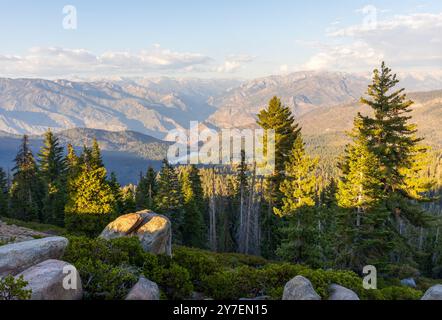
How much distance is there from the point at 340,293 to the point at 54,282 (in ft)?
26.5

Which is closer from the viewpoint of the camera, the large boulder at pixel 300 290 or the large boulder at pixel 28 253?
the large boulder at pixel 300 290

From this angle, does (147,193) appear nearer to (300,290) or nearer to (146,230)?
(146,230)

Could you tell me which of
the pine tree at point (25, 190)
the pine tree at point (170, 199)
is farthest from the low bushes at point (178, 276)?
the pine tree at point (25, 190)

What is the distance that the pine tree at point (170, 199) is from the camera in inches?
1623

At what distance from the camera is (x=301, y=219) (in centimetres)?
2327

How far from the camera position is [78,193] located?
2864 cm

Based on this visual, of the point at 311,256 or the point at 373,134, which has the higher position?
the point at 373,134

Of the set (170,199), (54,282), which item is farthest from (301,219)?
(170,199)

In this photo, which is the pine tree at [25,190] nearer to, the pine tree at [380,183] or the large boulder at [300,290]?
the pine tree at [380,183]

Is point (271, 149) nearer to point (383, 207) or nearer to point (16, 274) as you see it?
point (383, 207)

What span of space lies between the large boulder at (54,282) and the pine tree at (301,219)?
15.9m

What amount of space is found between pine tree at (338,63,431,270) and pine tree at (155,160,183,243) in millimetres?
23969
